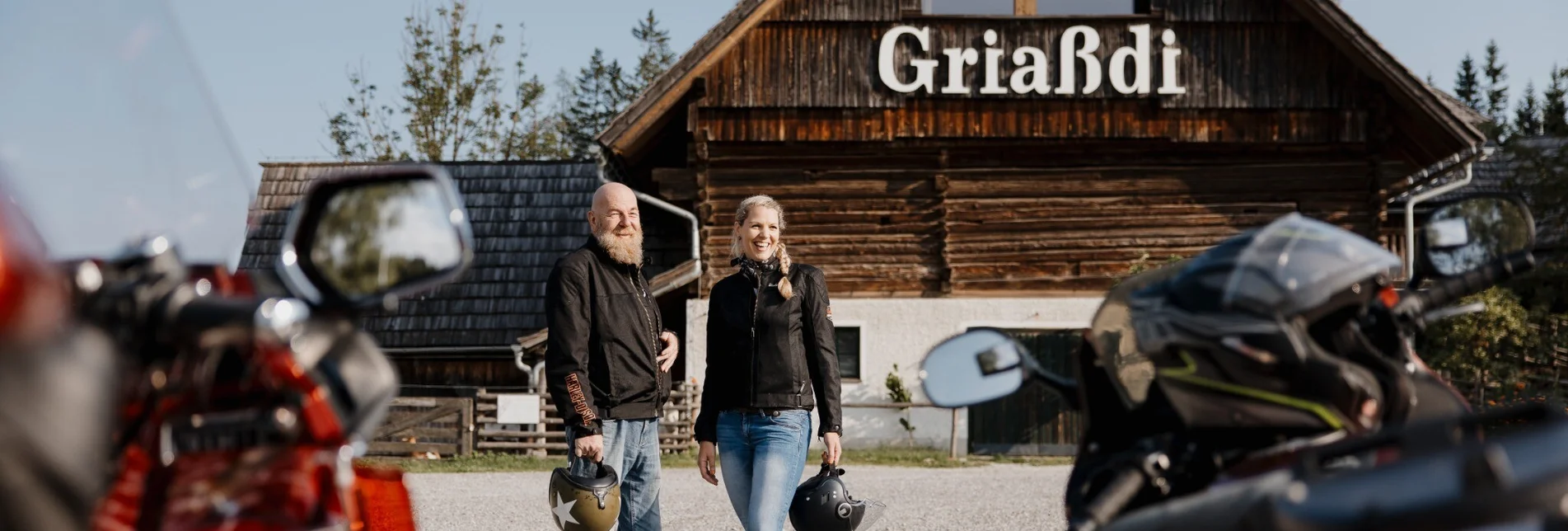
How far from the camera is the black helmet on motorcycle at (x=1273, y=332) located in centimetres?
227

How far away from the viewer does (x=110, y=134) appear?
2.14m

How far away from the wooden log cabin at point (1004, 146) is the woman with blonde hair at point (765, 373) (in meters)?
13.9

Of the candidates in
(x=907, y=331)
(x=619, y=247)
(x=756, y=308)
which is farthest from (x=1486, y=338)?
(x=619, y=247)

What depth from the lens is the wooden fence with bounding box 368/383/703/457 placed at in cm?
2020

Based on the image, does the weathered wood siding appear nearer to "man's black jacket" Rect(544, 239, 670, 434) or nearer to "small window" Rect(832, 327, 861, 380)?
"small window" Rect(832, 327, 861, 380)

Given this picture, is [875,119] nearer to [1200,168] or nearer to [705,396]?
[1200,168]

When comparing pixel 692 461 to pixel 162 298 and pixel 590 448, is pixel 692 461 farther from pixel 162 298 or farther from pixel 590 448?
pixel 162 298

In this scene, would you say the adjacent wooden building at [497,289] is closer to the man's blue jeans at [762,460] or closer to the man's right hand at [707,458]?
the man's right hand at [707,458]

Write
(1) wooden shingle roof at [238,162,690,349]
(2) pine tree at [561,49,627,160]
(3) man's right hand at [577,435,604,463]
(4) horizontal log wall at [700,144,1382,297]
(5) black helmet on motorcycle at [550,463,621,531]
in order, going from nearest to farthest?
(5) black helmet on motorcycle at [550,463,621,531], (3) man's right hand at [577,435,604,463], (4) horizontal log wall at [700,144,1382,297], (1) wooden shingle roof at [238,162,690,349], (2) pine tree at [561,49,627,160]

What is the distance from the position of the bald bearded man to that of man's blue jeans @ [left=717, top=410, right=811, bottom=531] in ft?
0.97

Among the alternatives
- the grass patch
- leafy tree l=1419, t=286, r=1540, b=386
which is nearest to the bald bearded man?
the grass patch

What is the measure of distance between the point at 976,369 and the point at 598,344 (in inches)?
118

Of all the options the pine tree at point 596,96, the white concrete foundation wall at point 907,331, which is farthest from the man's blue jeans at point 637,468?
the pine tree at point 596,96

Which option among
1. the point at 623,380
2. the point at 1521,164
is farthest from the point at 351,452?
the point at 1521,164
